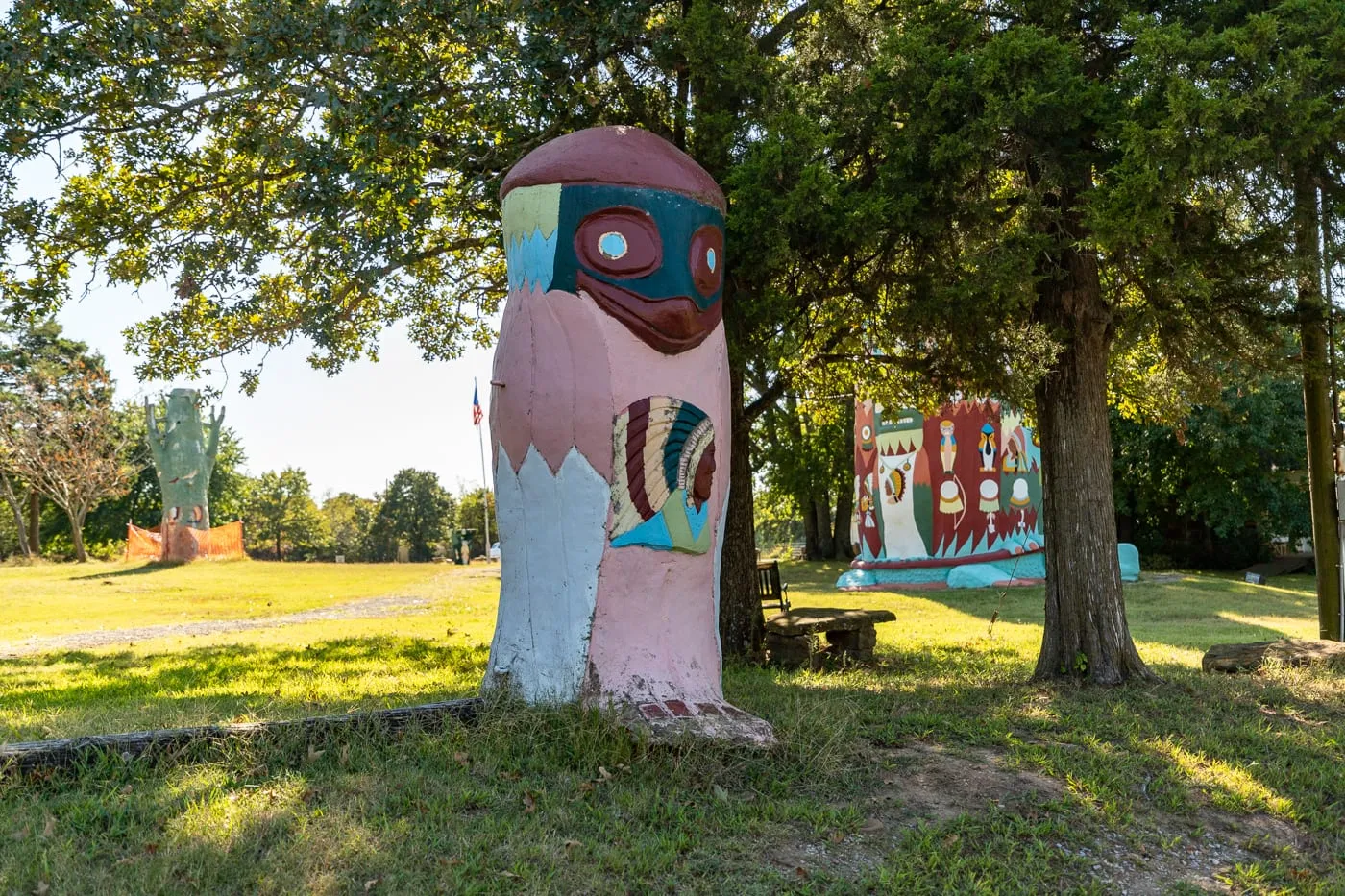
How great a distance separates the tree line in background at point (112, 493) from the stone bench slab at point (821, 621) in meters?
28.7

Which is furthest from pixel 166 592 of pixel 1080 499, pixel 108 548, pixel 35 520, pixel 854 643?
pixel 108 548

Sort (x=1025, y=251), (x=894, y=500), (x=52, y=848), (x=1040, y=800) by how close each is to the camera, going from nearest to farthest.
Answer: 1. (x=52, y=848)
2. (x=1040, y=800)
3. (x=1025, y=251)
4. (x=894, y=500)

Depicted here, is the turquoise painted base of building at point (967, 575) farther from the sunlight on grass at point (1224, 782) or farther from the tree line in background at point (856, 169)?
the sunlight on grass at point (1224, 782)

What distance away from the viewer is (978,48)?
7176mm

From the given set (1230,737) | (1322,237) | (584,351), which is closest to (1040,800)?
(1230,737)

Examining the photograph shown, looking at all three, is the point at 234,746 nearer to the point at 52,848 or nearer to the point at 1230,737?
the point at 52,848

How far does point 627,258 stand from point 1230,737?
15.9 feet

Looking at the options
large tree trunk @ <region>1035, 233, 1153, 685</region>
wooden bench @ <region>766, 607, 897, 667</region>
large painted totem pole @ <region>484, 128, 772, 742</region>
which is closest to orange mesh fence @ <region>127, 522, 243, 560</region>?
wooden bench @ <region>766, 607, 897, 667</region>

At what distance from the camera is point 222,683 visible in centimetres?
878

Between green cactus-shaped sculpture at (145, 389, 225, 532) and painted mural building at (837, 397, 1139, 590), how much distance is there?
1932 centimetres

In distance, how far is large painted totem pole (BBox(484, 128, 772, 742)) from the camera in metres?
5.88

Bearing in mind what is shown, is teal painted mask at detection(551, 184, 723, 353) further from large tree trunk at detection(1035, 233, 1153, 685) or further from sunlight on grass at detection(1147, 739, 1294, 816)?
sunlight on grass at detection(1147, 739, 1294, 816)

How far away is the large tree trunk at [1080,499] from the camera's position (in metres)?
7.89

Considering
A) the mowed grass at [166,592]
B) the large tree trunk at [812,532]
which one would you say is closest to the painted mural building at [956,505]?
the mowed grass at [166,592]
